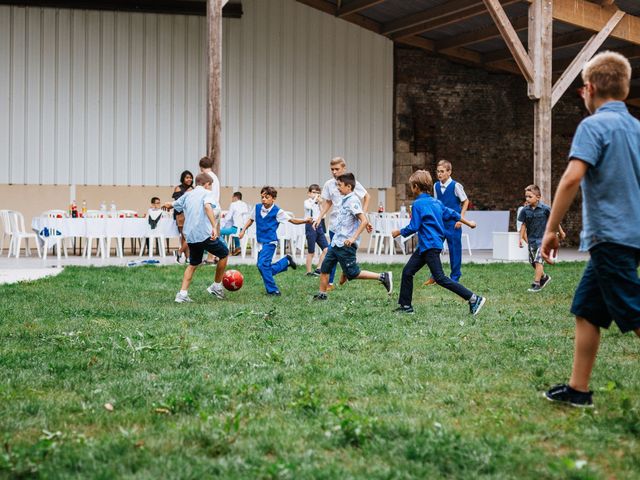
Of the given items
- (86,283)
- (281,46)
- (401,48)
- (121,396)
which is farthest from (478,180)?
(121,396)

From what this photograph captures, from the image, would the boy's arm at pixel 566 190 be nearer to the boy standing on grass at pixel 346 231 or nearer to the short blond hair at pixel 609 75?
the short blond hair at pixel 609 75

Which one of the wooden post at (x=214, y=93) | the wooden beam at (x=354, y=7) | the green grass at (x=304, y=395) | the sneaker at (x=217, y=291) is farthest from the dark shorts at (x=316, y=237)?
the wooden beam at (x=354, y=7)

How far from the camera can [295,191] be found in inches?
817

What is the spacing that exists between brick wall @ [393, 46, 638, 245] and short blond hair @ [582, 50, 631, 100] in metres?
17.8

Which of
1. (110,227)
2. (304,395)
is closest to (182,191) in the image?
(110,227)

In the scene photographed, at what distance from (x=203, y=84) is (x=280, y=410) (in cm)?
1684

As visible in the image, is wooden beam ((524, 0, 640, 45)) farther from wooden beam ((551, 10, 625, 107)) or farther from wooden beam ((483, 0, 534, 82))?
wooden beam ((483, 0, 534, 82))

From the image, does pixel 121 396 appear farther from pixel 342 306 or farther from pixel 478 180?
pixel 478 180

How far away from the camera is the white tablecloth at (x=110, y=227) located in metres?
14.4

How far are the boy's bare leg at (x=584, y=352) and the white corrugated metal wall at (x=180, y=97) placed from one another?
16.5 meters

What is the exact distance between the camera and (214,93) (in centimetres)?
1324

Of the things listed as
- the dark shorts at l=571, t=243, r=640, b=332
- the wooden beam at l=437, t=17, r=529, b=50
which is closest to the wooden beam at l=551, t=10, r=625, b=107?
the wooden beam at l=437, t=17, r=529, b=50

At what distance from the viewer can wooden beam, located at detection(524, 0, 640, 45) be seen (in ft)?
53.0

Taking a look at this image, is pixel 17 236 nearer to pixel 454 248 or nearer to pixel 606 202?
pixel 454 248
